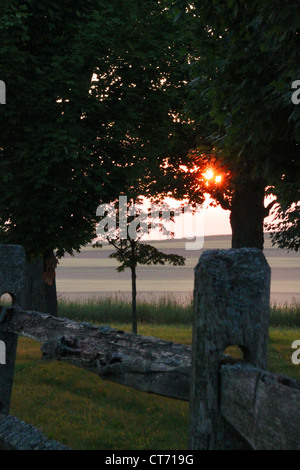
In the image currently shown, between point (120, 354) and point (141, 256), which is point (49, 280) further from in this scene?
point (120, 354)

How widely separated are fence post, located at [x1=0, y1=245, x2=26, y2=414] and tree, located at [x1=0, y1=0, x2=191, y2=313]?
7587 mm

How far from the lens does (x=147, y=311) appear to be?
28.9 m

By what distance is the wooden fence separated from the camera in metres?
2.64

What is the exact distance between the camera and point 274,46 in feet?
33.0

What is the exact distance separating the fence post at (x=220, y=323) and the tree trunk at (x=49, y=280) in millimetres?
14176

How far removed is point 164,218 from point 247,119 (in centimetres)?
1292

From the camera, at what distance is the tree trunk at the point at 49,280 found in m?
17.5

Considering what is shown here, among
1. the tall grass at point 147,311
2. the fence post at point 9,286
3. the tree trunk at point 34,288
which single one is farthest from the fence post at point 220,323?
the tall grass at point 147,311

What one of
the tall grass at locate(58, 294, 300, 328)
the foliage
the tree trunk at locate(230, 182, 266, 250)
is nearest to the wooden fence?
the foliage

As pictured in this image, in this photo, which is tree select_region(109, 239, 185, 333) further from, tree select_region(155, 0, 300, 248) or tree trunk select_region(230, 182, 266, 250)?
tree select_region(155, 0, 300, 248)

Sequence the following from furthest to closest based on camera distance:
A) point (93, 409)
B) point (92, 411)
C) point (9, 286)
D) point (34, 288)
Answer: point (34, 288) → point (93, 409) → point (92, 411) → point (9, 286)

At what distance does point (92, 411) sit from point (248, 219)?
1416 cm

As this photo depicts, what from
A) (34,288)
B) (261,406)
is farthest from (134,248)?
(261,406)

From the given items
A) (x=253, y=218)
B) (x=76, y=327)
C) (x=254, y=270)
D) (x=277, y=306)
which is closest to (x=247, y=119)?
(x=76, y=327)
